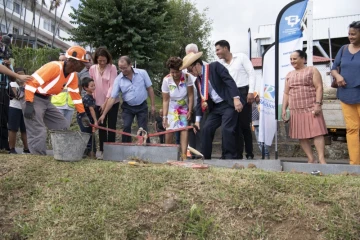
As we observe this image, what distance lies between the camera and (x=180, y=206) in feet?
11.1

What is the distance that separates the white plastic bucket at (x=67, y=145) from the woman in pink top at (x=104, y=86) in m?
1.82

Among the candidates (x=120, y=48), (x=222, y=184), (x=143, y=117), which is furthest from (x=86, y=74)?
(x=120, y=48)

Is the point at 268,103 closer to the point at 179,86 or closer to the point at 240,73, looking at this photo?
the point at 240,73

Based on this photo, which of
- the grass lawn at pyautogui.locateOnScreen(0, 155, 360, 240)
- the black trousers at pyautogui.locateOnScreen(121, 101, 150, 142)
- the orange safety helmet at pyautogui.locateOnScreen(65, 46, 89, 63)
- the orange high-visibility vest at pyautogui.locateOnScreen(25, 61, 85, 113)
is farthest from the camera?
the black trousers at pyautogui.locateOnScreen(121, 101, 150, 142)

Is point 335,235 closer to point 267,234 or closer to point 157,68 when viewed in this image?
point 267,234

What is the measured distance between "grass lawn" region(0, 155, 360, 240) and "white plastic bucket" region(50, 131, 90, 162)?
24.3 inches

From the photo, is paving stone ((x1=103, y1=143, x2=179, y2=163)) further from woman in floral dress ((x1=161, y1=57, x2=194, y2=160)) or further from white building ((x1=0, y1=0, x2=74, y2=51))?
white building ((x1=0, y1=0, x2=74, y2=51))

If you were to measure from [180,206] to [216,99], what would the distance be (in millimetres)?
2812

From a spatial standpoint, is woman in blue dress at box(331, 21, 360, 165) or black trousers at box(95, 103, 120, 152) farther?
black trousers at box(95, 103, 120, 152)

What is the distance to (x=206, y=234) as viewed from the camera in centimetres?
313

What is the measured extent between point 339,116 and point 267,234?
16.9ft

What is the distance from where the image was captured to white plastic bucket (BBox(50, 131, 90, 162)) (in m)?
4.59

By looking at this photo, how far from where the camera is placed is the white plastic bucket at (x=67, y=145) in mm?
4590

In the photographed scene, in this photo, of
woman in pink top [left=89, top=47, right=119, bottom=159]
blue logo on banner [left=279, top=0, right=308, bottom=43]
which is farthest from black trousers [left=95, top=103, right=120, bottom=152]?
blue logo on banner [left=279, top=0, right=308, bottom=43]
